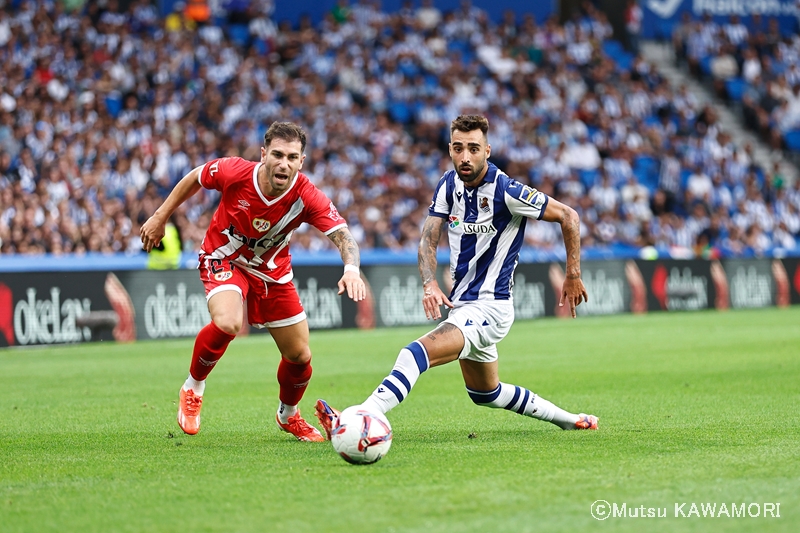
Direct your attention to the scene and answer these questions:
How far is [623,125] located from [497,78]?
3.99 m

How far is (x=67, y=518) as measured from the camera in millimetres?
5059

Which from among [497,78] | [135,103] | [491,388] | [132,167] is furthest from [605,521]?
[497,78]

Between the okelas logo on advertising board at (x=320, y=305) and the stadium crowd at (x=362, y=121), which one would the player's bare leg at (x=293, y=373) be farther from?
the stadium crowd at (x=362, y=121)

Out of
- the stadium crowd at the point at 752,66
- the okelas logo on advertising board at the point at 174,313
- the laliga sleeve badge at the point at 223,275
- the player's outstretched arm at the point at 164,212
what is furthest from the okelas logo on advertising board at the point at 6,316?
the stadium crowd at the point at 752,66

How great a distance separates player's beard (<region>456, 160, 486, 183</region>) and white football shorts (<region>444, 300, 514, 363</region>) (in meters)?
0.83

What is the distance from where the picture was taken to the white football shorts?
7277mm

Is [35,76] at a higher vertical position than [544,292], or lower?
higher

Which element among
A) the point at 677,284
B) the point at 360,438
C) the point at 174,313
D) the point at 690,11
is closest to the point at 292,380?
the point at 360,438

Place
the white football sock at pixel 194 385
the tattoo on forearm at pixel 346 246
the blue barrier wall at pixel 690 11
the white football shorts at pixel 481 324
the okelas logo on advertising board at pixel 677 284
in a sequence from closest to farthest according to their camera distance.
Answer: the white football shorts at pixel 481 324, the tattoo on forearm at pixel 346 246, the white football sock at pixel 194 385, the okelas logo on advertising board at pixel 677 284, the blue barrier wall at pixel 690 11

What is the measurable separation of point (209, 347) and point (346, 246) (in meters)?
1.19

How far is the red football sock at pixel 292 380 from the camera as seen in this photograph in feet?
26.2

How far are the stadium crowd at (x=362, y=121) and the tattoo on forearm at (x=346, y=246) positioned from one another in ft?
43.6

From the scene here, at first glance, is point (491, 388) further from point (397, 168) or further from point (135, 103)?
point (397, 168)

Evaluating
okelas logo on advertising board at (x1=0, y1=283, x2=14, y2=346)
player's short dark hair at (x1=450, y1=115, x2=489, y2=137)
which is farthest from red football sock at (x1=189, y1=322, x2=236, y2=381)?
okelas logo on advertising board at (x1=0, y1=283, x2=14, y2=346)
